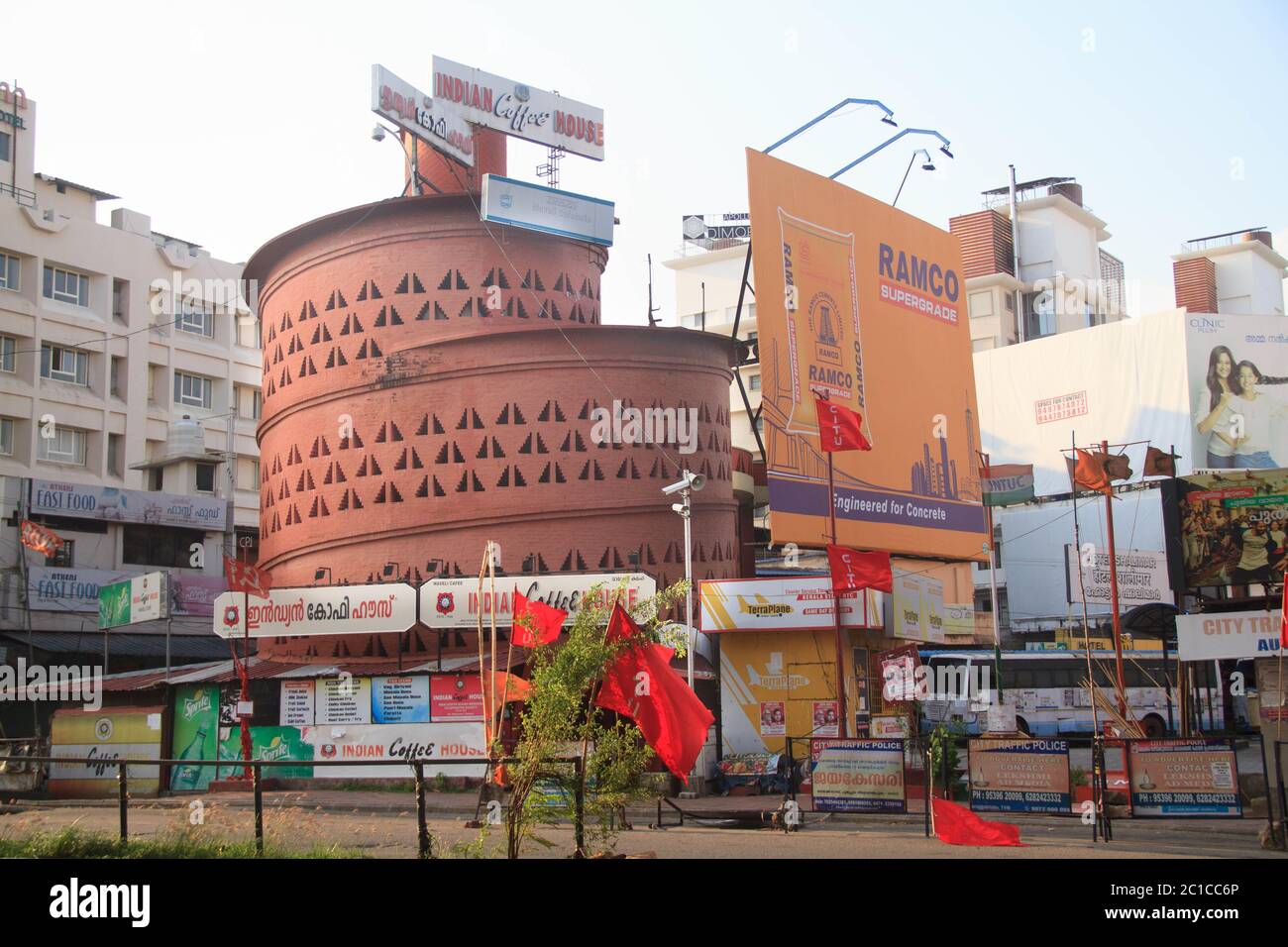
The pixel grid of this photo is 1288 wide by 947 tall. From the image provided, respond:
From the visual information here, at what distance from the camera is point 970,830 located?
19344 millimetres

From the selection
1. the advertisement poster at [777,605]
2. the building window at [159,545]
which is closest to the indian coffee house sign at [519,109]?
the advertisement poster at [777,605]

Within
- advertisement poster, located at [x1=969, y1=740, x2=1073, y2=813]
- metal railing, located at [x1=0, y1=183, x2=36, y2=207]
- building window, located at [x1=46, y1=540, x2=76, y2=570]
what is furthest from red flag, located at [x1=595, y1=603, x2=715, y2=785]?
metal railing, located at [x1=0, y1=183, x2=36, y2=207]

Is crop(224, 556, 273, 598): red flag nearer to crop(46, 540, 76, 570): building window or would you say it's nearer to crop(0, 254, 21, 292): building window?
crop(46, 540, 76, 570): building window

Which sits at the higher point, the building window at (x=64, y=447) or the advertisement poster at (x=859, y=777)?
the building window at (x=64, y=447)

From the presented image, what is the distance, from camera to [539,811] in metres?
14.2

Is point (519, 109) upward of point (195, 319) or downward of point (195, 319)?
upward

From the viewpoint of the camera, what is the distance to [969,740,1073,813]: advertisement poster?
21.1 meters

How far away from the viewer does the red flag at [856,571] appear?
97.2ft

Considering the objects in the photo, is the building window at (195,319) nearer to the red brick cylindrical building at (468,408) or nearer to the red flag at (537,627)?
the red brick cylindrical building at (468,408)

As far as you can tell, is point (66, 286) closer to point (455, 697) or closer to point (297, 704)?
point (297, 704)

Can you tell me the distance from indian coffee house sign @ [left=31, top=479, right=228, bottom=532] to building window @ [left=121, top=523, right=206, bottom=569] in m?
0.61

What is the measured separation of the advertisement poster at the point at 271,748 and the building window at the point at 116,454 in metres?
33.2

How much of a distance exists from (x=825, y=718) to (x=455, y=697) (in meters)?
9.23

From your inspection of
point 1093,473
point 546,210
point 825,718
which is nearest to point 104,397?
point 546,210
